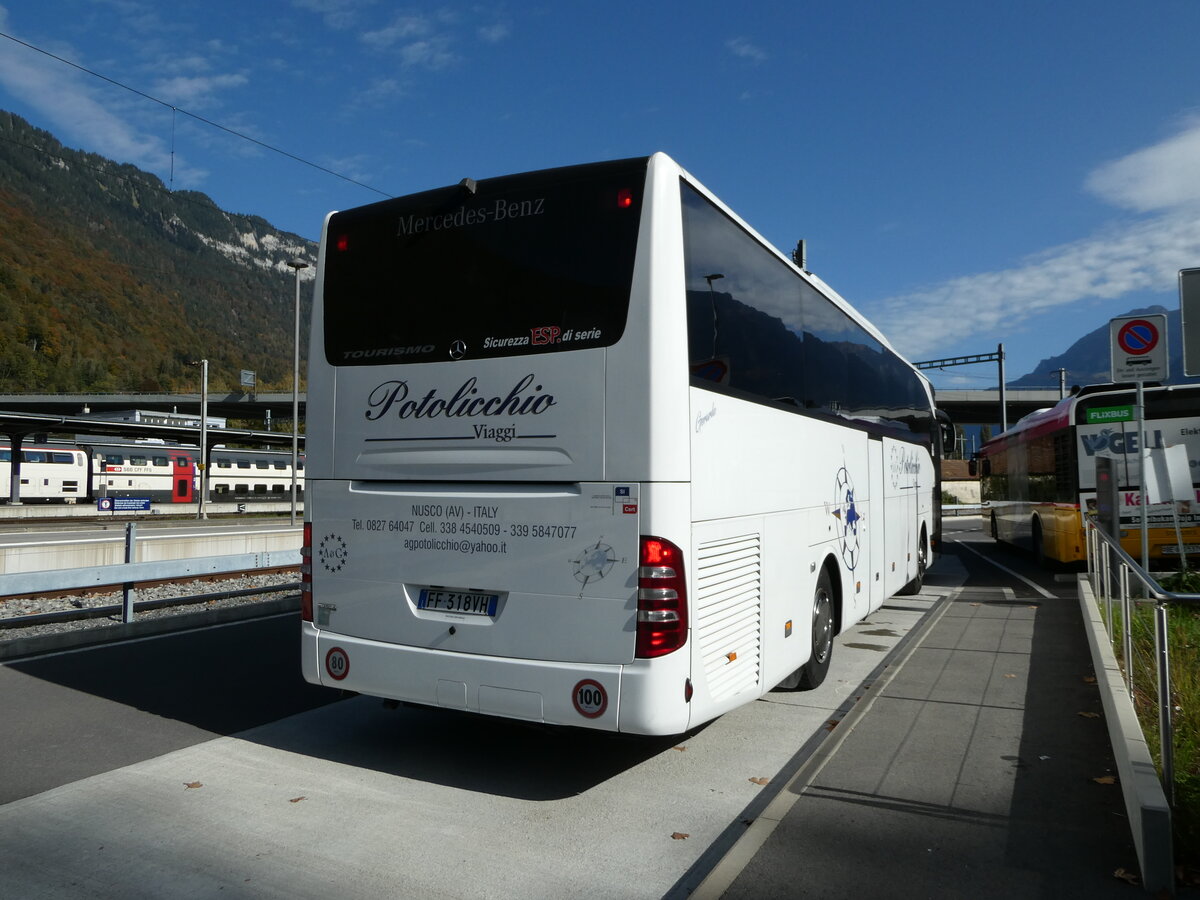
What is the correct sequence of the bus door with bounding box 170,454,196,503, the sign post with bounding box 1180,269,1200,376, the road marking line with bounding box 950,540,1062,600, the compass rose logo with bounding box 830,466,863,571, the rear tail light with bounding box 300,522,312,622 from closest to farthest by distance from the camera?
the rear tail light with bounding box 300,522,312,622 → the compass rose logo with bounding box 830,466,863,571 → the sign post with bounding box 1180,269,1200,376 → the road marking line with bounding box 950,540,1062,600 → the bus door with bounding box 170,454,196,503

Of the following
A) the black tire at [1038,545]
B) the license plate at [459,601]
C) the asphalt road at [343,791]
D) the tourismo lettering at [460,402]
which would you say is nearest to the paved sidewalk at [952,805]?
the asphalt road at [343,791]

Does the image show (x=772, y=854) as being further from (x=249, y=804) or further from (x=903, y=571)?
(x=903, y=571)

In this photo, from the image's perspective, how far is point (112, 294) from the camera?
455 ft

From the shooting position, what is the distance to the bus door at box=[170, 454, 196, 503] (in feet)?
187

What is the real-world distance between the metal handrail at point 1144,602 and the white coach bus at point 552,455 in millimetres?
2152

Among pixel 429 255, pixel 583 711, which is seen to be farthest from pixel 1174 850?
pixel 429 255

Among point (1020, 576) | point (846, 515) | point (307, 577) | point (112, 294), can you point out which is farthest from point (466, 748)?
point (112, 294)

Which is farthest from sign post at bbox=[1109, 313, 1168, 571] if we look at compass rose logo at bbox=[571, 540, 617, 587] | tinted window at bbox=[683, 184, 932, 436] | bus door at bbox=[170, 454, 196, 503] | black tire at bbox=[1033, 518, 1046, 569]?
bus door at bbox=[170, 454, 196, 503]

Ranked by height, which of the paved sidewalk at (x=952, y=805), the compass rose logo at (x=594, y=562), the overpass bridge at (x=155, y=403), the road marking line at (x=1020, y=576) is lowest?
the road marking line at (x=1020, y=576)

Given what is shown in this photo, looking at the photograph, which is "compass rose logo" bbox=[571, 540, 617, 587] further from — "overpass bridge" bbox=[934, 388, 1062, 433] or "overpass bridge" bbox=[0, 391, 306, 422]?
"overpass bridge" bbox=[0, 391, 306, 422]

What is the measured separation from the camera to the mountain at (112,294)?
11812 cm

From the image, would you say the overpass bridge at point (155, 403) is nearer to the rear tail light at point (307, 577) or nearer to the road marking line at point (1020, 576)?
the road marking line at point (1020, 576)

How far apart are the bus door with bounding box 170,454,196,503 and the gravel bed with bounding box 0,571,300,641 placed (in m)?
44.6

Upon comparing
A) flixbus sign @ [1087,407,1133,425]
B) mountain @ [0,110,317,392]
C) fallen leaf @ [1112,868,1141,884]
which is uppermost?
mountain @ [0,110,317,392]
